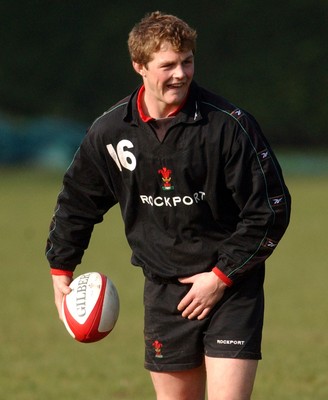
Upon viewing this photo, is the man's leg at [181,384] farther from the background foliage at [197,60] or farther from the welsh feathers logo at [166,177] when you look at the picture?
the background foliage at [197,60]

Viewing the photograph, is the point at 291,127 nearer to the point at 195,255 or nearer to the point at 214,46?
the point at 214,46

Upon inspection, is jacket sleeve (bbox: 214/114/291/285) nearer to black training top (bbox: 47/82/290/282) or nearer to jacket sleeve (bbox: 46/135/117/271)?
black training top (bbox: 47/82/290/282)

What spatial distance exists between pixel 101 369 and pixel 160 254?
150 inches

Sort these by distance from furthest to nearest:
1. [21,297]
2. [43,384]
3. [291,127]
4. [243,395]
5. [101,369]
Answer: [291,127] → [21,297] → [101,369] → [43,384] → [243,395]

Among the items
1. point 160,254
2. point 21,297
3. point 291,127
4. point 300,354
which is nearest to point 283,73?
point 291,127

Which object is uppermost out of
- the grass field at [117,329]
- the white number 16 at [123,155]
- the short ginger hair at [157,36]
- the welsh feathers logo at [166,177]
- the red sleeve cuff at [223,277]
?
the short ginger hair at [157,36]

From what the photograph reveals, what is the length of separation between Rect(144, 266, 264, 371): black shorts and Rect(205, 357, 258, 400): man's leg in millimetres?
34

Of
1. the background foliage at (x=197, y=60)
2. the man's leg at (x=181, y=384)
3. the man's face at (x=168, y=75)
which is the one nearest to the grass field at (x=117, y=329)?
the man's leg at (x=181, y=384)

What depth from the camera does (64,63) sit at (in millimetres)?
39500

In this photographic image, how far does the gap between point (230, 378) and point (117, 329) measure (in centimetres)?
619

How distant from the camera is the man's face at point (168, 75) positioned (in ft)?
17.1

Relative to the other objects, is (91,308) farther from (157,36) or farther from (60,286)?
(157,36)

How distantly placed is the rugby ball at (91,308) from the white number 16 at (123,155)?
1.97 ft

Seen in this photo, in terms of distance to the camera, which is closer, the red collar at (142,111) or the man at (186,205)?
the man at (186,205)
